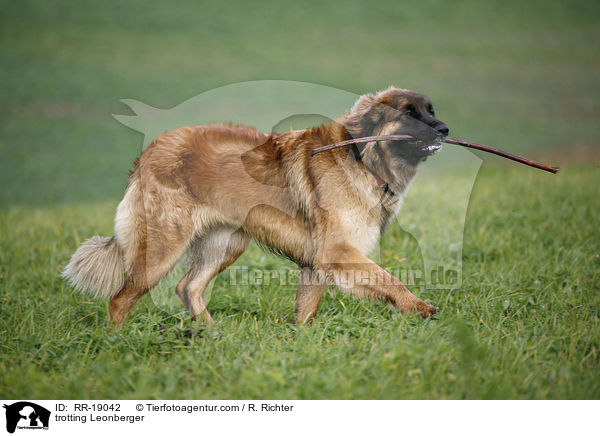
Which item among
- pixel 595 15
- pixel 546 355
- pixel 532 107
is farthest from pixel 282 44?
pixel 546 355

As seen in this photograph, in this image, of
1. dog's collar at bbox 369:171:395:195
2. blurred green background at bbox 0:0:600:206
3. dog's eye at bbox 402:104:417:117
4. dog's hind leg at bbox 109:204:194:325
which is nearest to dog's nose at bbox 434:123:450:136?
dog's eye at bbox 402:104:417:117

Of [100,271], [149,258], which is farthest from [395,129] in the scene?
[100,271]

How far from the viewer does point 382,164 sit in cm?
364

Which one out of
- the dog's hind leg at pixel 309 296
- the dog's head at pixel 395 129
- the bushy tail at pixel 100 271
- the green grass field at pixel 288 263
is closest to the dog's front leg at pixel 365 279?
the green grass field at pixel 288 263

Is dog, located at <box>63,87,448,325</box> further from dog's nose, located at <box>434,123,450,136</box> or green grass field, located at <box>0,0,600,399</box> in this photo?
green grass field, located at <box>0,0,600,399</box>

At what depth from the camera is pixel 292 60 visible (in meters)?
15.2

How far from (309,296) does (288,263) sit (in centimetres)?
107

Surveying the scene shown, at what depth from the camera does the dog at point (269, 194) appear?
3588 millimetres

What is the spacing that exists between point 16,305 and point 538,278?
4358mm

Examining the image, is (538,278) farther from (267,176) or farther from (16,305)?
(16,305)

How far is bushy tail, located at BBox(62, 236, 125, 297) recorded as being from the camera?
3684 mm

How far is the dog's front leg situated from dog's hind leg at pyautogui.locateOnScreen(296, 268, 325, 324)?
329 mm
